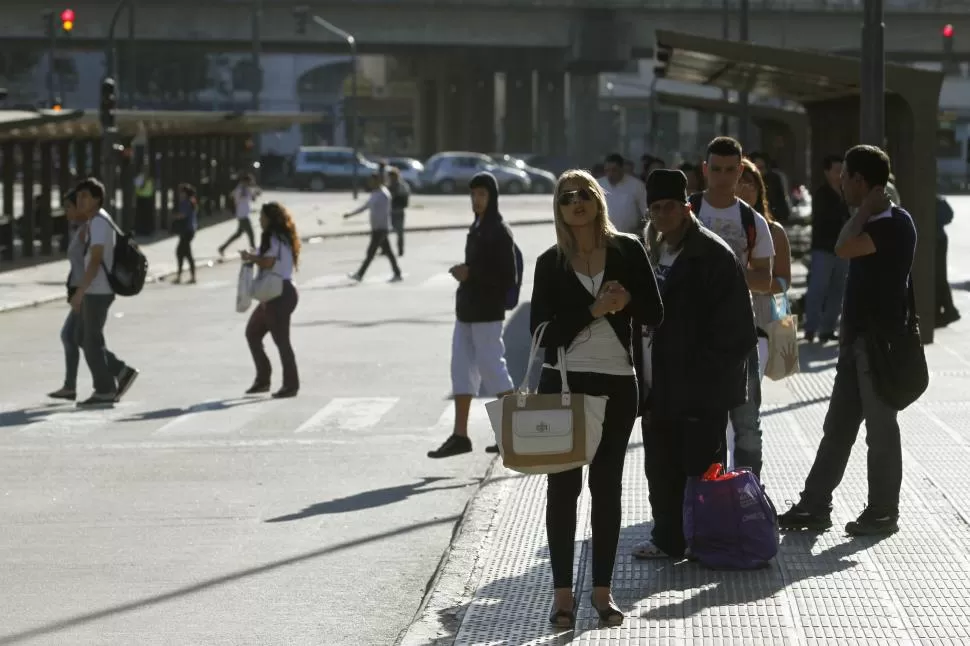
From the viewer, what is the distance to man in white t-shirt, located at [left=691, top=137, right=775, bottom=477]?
28.2 ft

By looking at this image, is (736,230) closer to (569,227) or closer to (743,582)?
(743,582)

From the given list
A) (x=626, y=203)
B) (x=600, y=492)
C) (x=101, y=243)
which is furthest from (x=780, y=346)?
(x=626, y=203)

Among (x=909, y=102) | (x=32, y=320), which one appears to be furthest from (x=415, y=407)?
(x=32, y=320)

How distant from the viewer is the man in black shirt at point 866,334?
8477mm

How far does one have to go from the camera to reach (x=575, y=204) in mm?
6805

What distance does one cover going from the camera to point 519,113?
316 ft

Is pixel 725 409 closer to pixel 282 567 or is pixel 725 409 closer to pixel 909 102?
pixel 282 567

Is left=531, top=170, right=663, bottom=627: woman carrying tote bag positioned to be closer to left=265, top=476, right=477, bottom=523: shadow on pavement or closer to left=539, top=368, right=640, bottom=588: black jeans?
left=539, top=368, right=640, bottom=588: black jeans

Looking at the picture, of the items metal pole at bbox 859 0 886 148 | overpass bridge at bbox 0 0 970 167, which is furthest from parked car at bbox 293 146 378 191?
metal pole at bbox 859 0 886 148

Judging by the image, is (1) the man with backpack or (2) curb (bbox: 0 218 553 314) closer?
(1) the man with backpack

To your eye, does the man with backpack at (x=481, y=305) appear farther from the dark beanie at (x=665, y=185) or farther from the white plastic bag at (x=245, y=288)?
the dark beanie at (x=665, y=185)

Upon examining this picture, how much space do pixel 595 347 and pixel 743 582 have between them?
136cm

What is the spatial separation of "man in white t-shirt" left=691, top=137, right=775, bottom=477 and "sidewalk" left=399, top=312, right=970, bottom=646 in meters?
0.49

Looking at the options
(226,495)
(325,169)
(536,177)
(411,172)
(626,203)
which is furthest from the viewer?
(536,177)
